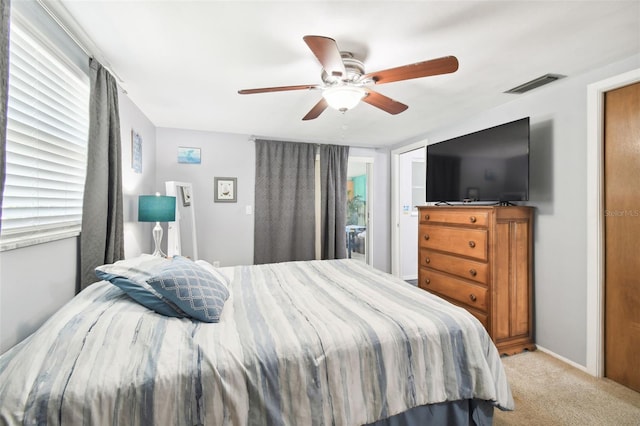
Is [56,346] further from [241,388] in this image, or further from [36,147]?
[36,147]

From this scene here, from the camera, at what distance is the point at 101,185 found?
6.39ft

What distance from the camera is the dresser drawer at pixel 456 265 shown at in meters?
2.56

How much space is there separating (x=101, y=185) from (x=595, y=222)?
3606 millimetres

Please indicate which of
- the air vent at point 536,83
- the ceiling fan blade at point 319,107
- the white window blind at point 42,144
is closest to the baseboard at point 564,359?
the air vent at point 536,83

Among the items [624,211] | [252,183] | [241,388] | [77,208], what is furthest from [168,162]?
[624,211]

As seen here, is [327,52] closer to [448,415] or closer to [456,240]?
[448,415]

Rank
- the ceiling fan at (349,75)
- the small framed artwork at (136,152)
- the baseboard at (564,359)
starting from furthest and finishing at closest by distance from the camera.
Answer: the small framed artwork at (136,152) < the baseboard at (564,359) < the ceiling fan at (349,75)

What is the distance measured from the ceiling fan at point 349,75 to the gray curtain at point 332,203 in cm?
232

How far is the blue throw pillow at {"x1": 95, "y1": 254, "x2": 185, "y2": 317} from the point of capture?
1.37 metres

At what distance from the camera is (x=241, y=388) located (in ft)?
3.43

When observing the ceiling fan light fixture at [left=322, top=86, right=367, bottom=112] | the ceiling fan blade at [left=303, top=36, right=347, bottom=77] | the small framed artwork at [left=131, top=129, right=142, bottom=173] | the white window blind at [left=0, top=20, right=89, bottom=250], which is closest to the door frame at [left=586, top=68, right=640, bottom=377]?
the ceiling fan light fixture at [left=322, top=86, right=367, bottom=112]

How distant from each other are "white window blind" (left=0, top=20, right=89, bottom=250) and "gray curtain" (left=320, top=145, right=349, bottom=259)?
312 centimetres

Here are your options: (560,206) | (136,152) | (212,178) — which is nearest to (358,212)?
(212,178)

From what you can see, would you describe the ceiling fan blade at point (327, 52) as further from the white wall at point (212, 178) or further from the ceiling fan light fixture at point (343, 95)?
the white wall at point (212, 178)
